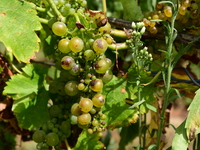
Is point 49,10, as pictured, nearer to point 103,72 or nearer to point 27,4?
point 27,4

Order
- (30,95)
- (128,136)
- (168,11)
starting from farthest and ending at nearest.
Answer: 1. (128,136)
2. (30,95)
3. (168,11)

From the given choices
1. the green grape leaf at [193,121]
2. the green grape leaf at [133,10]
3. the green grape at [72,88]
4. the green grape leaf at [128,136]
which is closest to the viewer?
the green grape leaf at [193,121]

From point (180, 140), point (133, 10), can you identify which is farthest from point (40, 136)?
point (133, 10)

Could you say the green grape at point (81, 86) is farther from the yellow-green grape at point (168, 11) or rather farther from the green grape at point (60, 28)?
the yellow-green grape at point (168, 11)

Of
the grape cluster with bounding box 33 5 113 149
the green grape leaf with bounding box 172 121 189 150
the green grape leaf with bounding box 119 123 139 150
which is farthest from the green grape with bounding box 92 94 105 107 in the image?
the green grape leaf with bounding box 119 123 139 150

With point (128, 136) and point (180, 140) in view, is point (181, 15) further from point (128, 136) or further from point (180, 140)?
point (128, 136)

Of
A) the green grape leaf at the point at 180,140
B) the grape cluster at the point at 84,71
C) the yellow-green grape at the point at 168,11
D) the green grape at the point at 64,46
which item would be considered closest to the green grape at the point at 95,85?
the grape cluster at the point at 84,71
